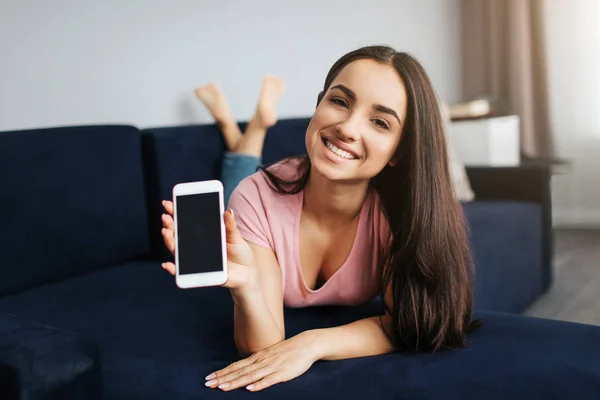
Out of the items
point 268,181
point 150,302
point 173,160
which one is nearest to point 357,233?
point 268,181

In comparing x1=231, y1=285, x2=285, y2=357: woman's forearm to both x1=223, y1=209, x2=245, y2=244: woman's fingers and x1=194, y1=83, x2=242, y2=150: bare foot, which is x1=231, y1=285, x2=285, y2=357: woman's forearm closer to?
x1=223, y1=209, x2=245, y2=244: woman's fingers

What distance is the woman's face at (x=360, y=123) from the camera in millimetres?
1167

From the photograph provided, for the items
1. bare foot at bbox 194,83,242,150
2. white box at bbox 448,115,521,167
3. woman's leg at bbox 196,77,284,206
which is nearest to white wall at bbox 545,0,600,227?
white box at bbox 448,115,521,167

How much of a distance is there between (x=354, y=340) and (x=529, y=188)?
1.69m

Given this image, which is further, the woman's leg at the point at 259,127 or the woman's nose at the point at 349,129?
the woman's leg at the point at 259,127

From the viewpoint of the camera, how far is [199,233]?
1.04 meters

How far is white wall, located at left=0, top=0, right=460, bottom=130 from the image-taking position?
6.12 feet

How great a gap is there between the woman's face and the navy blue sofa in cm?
36

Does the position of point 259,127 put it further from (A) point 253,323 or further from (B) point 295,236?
(A) point 253,323

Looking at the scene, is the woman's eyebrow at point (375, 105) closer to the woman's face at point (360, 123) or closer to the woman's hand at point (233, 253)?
the woman's face at point (360, 123)

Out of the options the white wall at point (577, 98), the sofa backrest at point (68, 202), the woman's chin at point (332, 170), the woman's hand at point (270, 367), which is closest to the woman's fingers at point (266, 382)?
the woman's hand at point (270, 367)

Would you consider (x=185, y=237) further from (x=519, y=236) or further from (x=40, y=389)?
(x=519, y=236)

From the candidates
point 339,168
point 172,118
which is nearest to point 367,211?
point 339,168

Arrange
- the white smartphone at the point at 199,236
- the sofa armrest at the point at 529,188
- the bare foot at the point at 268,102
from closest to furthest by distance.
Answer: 1. the white smartphone at the point at 199,236
2. the bare foot at the point at 268,102
3. the sofa armrest at the point at 529,188
